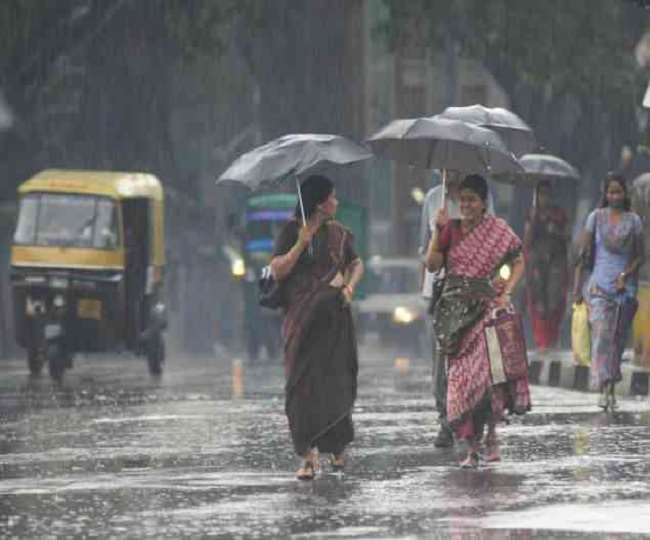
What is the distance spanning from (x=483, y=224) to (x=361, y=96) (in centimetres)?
5064

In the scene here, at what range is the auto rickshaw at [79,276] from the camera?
28422 mm

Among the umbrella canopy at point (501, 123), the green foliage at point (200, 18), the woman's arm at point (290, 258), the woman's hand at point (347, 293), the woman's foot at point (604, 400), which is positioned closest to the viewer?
the woman's arm at point (290, 258)

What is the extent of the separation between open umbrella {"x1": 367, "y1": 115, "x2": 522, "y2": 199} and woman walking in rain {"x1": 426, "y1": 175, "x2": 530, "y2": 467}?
926 millimetres

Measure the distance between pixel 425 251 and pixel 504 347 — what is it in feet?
5.40

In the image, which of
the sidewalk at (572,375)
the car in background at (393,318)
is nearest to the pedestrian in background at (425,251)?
the sidewalk at (572,375)

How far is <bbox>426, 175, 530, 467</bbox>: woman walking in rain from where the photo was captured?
14797 millimetres

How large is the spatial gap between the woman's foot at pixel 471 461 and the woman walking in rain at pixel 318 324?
2.23 feet

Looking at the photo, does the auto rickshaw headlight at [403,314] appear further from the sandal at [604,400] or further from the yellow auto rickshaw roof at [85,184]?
the sandal at [604,400]

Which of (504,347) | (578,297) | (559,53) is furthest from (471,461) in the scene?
(559,53)

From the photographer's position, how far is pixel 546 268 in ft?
91.4

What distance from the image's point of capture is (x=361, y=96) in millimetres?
65375

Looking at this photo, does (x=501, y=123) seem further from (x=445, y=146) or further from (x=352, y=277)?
(x=352, y=277)

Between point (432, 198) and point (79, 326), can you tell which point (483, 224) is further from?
point (79, 326)

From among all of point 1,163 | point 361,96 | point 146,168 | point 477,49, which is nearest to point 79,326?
point 477,49
